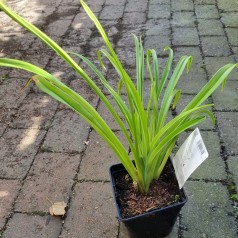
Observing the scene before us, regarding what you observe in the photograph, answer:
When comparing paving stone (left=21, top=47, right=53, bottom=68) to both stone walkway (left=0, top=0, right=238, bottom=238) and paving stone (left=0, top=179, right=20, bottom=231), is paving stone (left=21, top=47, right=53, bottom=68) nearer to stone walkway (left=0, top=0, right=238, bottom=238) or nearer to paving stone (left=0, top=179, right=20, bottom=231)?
stone walkway (left=0, top=0, right=238, bottom=238)

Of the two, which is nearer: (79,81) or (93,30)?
(79,81)

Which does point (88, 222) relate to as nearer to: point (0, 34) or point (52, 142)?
point (52, 142)

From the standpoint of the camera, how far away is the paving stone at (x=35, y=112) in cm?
257

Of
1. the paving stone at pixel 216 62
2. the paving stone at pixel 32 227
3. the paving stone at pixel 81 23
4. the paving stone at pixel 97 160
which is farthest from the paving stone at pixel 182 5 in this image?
the paving stone at pixel 32 227

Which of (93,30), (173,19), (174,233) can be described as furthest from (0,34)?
(174,233)

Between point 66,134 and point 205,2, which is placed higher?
point 66,134

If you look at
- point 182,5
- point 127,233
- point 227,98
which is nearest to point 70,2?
point 182,5

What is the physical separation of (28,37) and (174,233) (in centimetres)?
249

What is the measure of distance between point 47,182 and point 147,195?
0.71 meters

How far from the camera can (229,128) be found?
2.39m

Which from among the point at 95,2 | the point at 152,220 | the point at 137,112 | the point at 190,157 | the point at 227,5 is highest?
the point at 137,112

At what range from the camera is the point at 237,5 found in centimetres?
382

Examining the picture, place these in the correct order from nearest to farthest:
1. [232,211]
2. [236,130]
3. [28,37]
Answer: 1. [232,211]
2. [236,130]
3. [28,37]

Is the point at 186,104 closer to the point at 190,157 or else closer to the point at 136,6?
the point at 190,157
